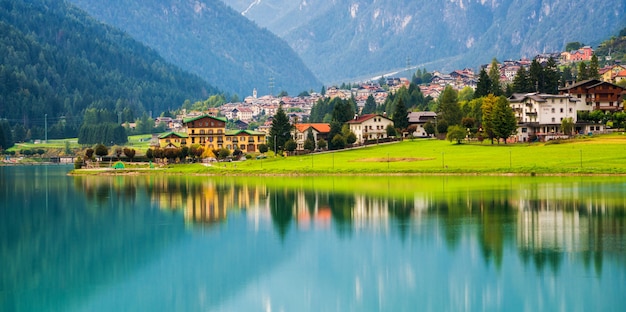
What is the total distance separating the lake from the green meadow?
10.6 meters

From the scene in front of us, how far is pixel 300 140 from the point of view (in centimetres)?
11719

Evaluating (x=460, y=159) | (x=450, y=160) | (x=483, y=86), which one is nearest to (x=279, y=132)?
(x=483, y=86)

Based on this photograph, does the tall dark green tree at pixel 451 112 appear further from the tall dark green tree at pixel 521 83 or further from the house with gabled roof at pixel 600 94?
the house with gabled roof at pixel 600 94

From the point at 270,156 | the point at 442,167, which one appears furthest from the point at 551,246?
the point at 270,156

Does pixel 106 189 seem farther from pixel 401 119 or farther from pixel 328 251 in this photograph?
pixel 401 119

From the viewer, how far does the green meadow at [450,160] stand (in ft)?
230

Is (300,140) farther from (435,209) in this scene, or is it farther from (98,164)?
(435,209)

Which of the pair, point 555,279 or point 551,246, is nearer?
point 555,279

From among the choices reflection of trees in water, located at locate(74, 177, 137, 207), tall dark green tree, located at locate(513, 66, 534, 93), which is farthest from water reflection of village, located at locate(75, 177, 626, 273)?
tall dark green tree, located at locate(513, 66, 534, 93)

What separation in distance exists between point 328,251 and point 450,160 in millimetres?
45726

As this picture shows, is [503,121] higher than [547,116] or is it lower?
lower

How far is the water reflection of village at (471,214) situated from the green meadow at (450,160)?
1243cm

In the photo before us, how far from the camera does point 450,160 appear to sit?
79.8m

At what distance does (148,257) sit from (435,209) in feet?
52.7
